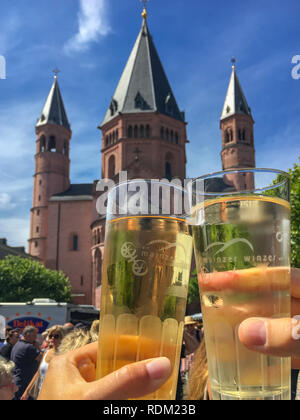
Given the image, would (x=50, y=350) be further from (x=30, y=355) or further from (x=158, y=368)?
(x=158, y=368)

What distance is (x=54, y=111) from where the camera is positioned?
189 feet

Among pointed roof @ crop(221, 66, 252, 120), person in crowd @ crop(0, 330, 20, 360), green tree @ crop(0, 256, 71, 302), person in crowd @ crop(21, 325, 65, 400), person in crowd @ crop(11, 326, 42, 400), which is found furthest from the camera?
pointed roof @ crop(221, 66, 252, 120)

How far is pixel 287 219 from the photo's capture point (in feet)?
3.62

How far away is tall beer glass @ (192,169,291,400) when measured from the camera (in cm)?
98

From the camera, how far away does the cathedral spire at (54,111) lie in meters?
56.7

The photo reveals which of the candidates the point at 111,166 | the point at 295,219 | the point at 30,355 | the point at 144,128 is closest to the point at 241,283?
the point at 30,355

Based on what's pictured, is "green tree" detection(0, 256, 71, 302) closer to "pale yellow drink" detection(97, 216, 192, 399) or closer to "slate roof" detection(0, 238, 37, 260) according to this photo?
"slate roof" detection(0, 238, 37, 260)

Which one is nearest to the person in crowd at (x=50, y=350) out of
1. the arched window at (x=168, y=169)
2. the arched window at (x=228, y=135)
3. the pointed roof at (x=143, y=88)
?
the arched window at (x=168, y=169)

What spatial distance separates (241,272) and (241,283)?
0.03m

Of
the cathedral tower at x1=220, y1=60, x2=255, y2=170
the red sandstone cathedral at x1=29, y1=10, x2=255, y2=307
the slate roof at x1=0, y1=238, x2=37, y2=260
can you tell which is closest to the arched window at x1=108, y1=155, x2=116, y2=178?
the red sandstone cathedral at x1=29, y1=10, x2=255, y2=307

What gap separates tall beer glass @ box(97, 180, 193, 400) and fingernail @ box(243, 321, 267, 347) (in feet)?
0.85

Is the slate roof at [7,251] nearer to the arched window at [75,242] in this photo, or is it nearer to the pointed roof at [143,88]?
the arched window at [75,242]

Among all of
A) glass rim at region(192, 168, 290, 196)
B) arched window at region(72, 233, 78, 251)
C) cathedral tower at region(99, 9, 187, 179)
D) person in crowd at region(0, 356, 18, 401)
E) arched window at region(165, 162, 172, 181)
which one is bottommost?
person in crowd at region(0, 356, 18, 401)

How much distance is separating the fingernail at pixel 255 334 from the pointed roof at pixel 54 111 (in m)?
58.3
